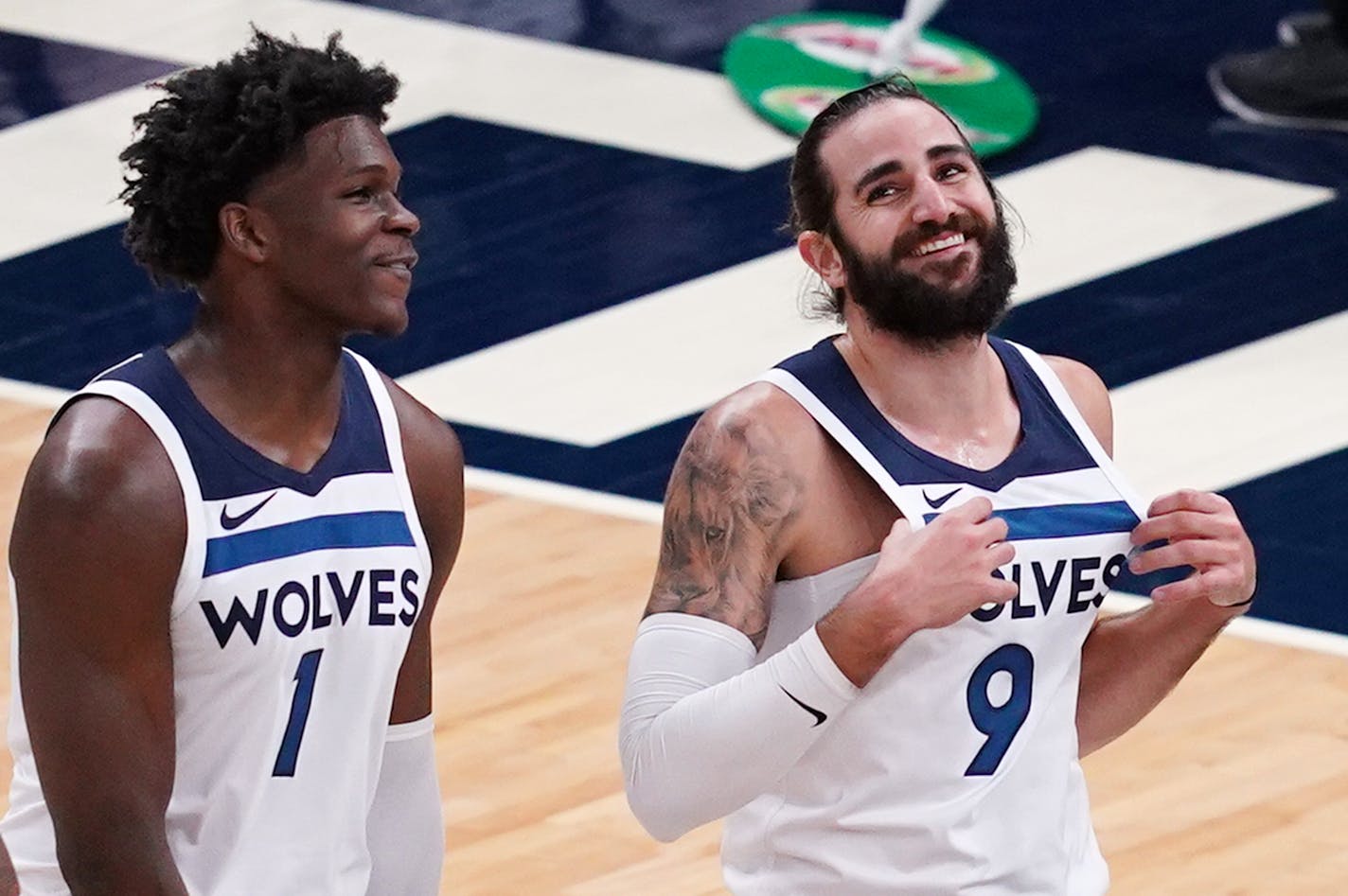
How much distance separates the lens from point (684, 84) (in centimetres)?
903

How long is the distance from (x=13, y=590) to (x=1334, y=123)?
6.30 m

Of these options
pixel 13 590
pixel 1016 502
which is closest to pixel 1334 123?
pixel 1016 502

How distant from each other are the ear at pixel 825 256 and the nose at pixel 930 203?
0.43 feet

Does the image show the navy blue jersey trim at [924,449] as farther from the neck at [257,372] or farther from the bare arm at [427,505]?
the neck at [257,372]

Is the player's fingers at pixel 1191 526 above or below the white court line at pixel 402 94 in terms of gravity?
below

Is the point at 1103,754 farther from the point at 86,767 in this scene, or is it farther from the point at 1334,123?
the point at 1334,123

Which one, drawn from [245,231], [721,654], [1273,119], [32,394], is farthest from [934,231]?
[1273,119]

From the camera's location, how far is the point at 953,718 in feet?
10.9

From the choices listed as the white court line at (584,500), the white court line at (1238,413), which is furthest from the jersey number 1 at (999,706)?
the white court line at (1238,413)

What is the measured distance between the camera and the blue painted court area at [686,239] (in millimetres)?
6844

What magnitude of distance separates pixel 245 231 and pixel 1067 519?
0.97 meters

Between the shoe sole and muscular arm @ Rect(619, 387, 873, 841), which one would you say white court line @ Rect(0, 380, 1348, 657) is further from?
the shoe sole

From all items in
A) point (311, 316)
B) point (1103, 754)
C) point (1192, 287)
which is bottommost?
point (1103, 754)

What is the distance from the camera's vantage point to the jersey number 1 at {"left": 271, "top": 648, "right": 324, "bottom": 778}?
3.16m
